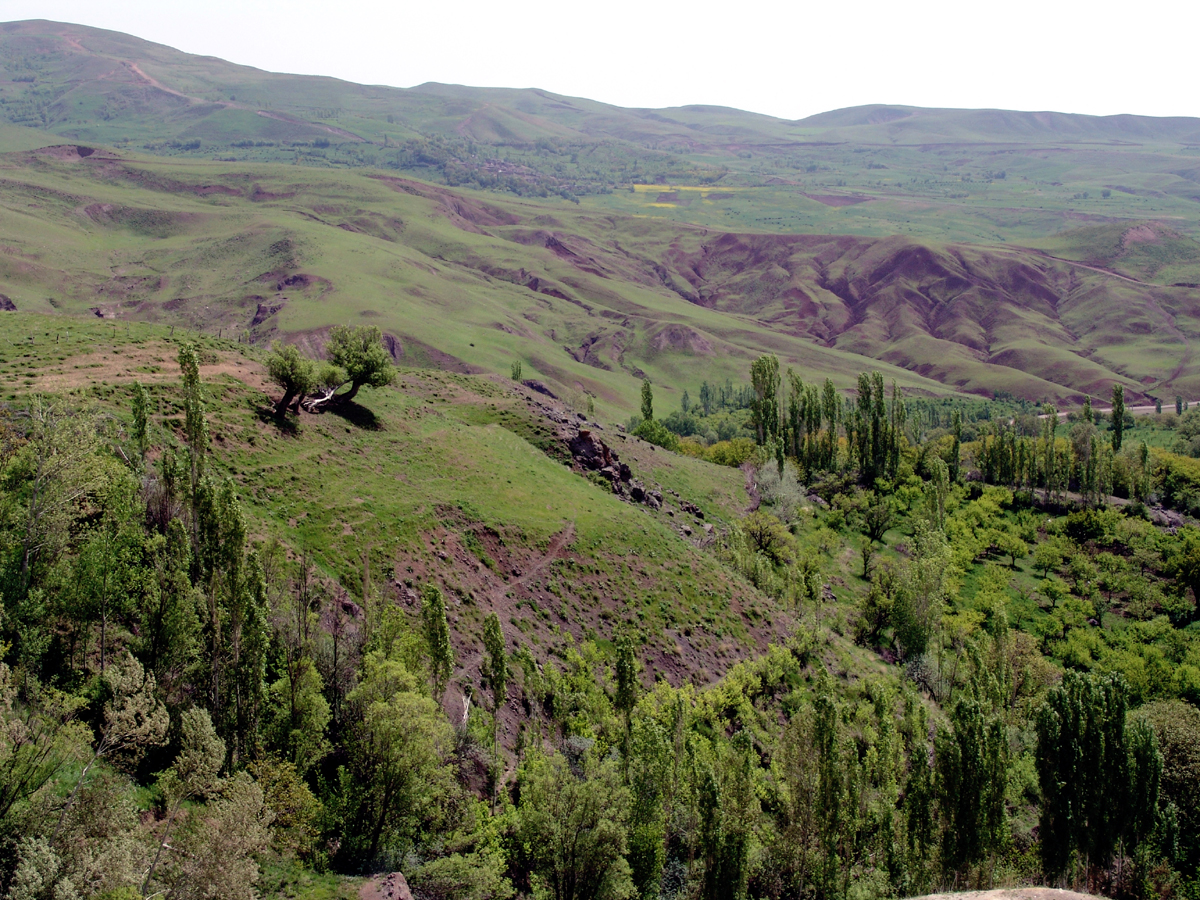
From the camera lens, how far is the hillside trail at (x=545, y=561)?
50.7m

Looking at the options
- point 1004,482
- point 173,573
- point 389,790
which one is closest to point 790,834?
point 389,790

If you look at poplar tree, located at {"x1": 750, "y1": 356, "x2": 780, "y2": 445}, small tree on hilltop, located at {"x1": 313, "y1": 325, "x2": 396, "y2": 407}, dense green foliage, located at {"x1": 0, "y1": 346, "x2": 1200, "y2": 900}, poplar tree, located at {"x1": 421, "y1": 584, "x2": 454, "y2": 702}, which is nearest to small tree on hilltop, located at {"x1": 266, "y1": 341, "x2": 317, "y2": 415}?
small tree on hilltop, located at {"x1": 313, "y1": 325, "x2": 396, "y2": 407}

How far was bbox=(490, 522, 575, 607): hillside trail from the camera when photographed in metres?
50.7

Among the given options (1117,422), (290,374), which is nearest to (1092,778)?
(290,374)

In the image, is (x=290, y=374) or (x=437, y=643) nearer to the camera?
(x=437, y=643)

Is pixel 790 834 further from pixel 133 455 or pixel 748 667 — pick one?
pixel 133 455

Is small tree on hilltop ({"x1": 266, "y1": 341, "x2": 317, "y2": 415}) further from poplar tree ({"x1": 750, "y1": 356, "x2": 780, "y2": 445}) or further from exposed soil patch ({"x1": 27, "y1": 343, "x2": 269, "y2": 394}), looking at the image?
poplar tree ({"x1": 750, "y1": 356, "x2": 780, "y2": 445})

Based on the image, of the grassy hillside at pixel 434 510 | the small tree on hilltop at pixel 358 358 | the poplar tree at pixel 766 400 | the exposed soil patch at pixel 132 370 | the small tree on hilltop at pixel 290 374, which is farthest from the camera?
the poplar tree at pixel 766 400

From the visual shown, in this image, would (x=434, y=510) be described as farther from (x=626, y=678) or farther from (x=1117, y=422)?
(x=1117, y=422)

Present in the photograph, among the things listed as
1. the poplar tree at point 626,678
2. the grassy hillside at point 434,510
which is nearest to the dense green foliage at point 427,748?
the poplar tree at point 626,678

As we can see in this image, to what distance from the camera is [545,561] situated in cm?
5562

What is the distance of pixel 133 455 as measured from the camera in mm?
40781

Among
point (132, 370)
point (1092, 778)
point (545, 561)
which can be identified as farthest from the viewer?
point (545, 561)

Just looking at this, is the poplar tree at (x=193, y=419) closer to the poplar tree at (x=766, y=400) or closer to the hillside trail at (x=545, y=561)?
the hillside trail at (x=545, y=561)
